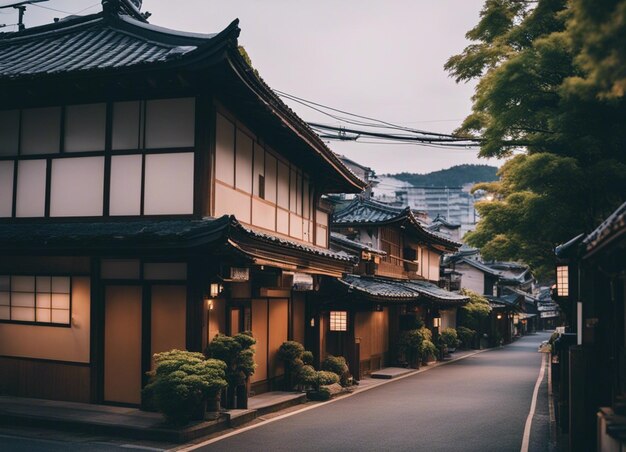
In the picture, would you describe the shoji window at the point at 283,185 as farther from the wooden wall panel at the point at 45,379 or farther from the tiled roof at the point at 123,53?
the wooden wall panel at the point at 45,379

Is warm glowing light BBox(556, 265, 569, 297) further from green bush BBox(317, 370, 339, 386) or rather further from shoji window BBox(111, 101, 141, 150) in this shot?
shoji window BBox(111, 101, 141, 150)

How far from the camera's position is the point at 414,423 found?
17.0m

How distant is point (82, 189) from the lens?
1659 cm

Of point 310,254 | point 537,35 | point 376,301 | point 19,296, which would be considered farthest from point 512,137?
point 19,296

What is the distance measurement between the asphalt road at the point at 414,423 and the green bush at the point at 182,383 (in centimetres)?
102

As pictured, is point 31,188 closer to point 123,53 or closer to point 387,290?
point 123,53

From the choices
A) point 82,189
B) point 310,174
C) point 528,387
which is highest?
point 310,174

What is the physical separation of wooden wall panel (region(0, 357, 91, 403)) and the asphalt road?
449cm

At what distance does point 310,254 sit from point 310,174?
5998mm

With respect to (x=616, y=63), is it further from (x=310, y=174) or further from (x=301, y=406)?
(x=310, y=174)

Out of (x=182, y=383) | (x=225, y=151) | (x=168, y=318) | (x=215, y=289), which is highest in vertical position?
(x=225, y=151)

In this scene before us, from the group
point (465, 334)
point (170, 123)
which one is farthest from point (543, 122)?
point (465, 334)

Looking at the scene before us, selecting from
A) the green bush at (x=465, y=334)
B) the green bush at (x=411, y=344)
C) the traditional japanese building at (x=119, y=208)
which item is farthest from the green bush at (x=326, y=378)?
the green bush at (x=465, y=334)

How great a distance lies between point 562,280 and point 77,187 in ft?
44.6
